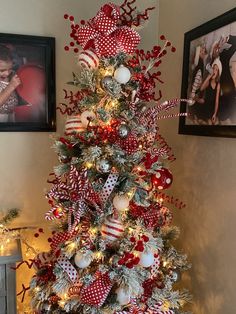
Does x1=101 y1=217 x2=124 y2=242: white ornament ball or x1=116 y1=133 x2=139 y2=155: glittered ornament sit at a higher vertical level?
x1=116 y1=133 x2=139 y2=155: glittered ornament

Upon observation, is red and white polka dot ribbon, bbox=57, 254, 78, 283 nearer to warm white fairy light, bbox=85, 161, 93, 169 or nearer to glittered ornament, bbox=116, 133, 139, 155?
warm white fairy light, bbox=85, 161, 93, 169

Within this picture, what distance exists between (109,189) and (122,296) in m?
0.43

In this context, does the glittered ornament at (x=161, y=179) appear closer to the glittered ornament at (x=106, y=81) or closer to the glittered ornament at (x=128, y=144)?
the glittered ornament at (x=128, y=144)

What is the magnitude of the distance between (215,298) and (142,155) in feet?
2.66

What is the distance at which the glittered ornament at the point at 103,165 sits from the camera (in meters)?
1.14

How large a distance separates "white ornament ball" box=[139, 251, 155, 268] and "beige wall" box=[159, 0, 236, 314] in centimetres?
39

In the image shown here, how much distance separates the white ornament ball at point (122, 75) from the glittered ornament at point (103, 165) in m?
0.34

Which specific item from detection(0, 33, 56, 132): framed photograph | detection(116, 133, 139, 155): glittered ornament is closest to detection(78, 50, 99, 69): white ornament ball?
detection(116, 133, 139, 155): glittered ornament

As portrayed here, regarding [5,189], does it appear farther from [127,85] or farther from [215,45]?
[215,45]

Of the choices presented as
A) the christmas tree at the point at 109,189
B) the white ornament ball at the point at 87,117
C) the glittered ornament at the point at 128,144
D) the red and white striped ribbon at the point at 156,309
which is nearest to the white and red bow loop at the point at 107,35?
the christmas tree at the point at 109,189

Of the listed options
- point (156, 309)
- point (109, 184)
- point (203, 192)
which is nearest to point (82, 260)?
point (109, 184)

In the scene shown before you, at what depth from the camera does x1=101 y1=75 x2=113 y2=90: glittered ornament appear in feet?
3.86

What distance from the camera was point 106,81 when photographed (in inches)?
46.4

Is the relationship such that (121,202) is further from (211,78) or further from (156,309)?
(211,78)
